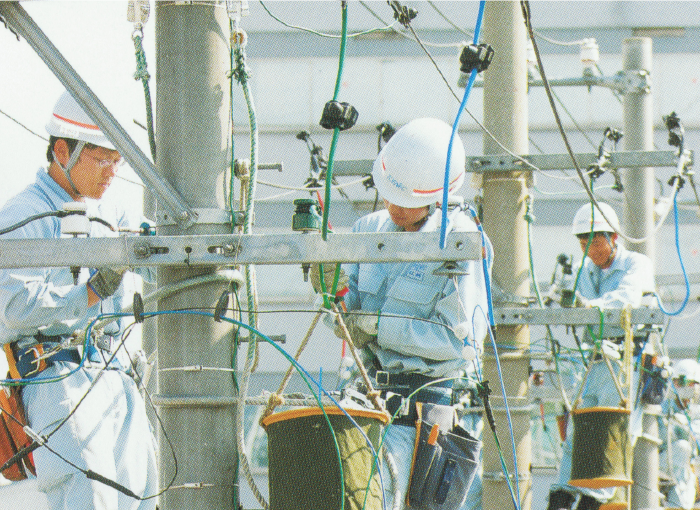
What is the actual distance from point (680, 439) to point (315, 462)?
10.8m

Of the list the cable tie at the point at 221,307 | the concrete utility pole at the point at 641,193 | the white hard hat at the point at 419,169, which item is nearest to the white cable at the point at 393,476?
the cable tie at the point at 221,307

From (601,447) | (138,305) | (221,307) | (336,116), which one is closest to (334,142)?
(336,116)

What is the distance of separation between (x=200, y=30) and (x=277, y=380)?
13316 mm

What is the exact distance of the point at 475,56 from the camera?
3.75m

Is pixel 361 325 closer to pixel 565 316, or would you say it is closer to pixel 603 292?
pixel 565 316

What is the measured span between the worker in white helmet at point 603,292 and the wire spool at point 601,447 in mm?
1065

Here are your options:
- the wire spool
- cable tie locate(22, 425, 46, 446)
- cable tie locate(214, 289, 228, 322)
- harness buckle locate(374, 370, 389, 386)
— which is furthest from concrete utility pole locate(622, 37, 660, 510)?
cable tie locate(214, 289, 228, 322)

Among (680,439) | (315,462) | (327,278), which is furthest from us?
(680,439)

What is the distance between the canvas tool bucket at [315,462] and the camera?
3979 mm

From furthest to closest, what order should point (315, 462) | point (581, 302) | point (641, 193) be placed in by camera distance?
point (641, 193) < point (581, 302) < point (315, 462)

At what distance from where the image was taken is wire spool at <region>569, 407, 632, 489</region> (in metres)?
8.06

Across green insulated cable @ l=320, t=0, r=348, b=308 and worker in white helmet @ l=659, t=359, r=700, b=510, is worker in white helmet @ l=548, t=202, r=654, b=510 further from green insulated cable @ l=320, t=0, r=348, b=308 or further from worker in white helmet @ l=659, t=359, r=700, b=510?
green insulated cable @ l=320, t=0, r=348, b=308

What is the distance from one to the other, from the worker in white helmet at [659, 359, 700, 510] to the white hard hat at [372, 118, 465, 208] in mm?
7499

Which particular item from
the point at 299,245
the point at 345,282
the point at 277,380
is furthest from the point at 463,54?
the point at 277,380
